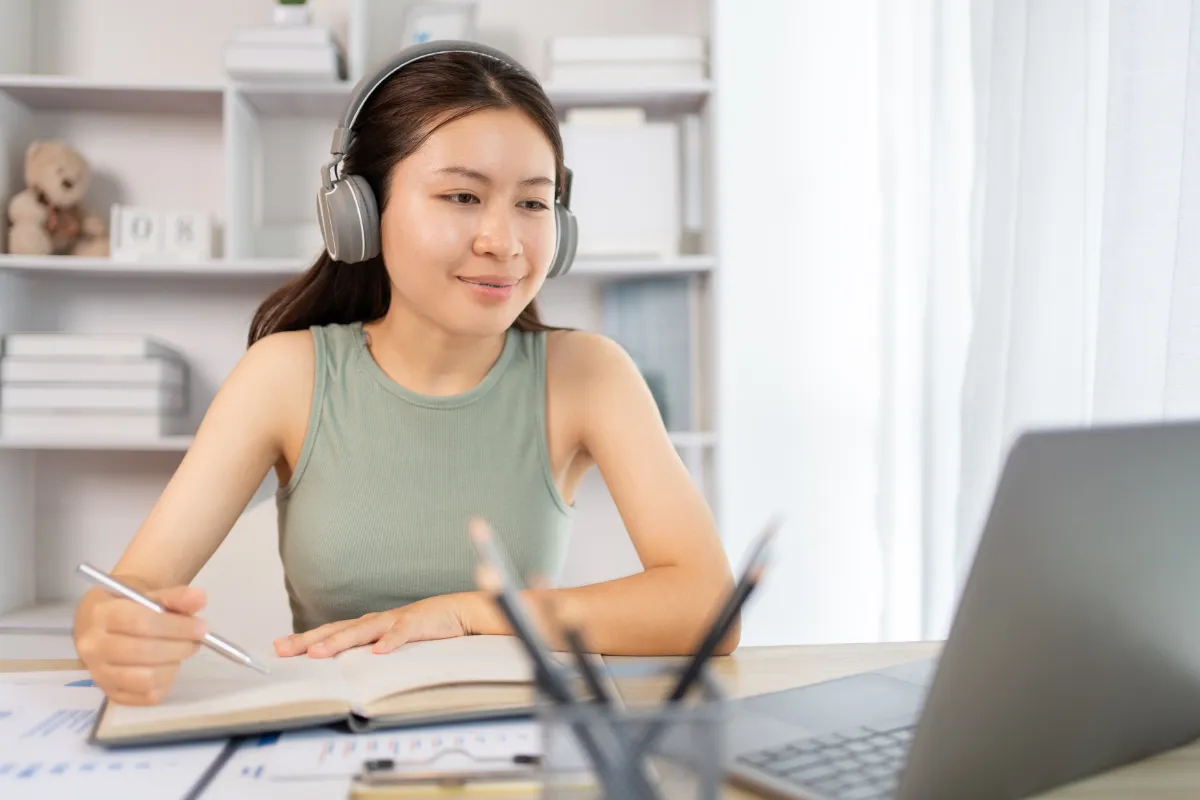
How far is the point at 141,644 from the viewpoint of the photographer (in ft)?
2.29

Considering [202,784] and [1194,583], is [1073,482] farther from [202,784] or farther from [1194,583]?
[202,784]

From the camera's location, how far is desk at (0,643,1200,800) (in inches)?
22.4

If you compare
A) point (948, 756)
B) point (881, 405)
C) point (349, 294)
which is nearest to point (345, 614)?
point (349, 294)

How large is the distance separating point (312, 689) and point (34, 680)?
294mm

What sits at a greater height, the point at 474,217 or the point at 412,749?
the point at 474,217

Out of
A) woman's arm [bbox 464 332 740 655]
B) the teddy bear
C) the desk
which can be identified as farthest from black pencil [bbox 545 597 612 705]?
the teddy bear

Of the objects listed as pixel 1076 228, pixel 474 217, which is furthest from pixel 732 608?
pixel 1076 228

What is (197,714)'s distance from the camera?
25.4 inches

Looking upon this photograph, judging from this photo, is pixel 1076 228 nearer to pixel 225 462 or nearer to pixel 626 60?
pixel 626 60

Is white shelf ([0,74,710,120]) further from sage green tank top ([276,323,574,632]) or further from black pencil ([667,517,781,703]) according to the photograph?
black pencil ([667,517,781,703])

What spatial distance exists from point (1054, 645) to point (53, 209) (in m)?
2.36

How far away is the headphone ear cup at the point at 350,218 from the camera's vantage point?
1147 millimetres

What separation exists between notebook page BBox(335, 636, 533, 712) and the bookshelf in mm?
1519

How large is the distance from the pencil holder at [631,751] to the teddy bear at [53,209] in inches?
88.1
